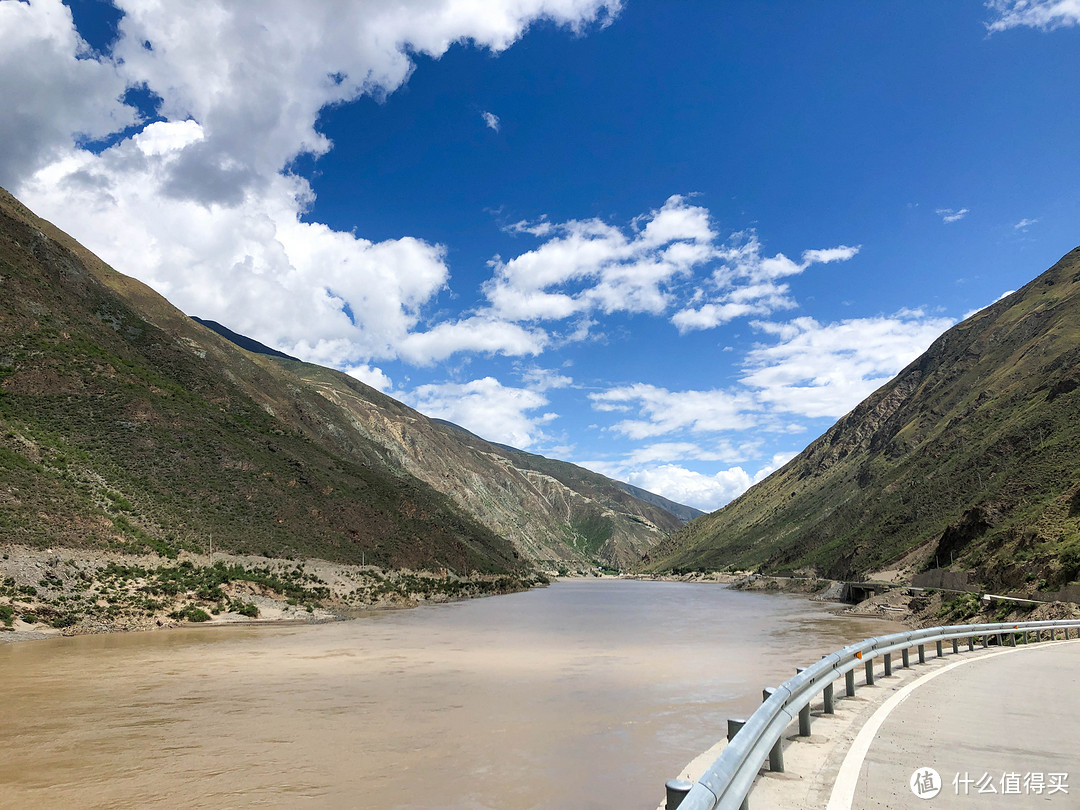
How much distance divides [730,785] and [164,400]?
79.9 metres

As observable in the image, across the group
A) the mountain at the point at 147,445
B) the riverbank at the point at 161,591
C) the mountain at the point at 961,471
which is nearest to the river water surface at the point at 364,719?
the riverbank at the point at 161,591

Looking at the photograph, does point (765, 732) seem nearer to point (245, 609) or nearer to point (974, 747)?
point (974, 747)

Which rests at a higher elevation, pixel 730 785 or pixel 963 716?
pixel 730 785

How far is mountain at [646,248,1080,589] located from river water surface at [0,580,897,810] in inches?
1113

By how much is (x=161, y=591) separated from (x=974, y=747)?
5103 cm

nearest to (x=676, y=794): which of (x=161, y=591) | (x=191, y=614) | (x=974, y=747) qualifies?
(x=974, y=747)

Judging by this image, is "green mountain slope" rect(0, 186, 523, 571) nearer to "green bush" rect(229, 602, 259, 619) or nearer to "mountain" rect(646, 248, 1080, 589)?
"green bush" rect(229, 602, 259, 619)

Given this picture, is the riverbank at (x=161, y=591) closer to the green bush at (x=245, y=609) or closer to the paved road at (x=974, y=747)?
the green bush at (x=245, y=609)

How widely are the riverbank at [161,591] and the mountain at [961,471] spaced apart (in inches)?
2191

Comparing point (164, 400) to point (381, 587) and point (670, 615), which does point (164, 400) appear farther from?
point (670, 615)

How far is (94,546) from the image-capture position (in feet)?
148

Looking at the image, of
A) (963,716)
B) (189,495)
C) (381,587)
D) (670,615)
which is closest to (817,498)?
(670,615)

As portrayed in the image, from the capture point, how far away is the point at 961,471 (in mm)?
95938

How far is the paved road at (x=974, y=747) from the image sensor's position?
20.7 feet
